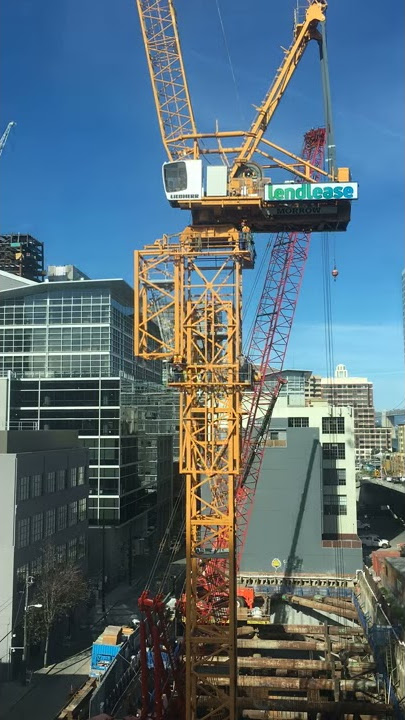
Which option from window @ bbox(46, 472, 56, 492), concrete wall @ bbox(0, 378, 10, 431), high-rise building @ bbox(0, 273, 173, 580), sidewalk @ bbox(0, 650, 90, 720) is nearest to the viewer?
sidewalk @ bbox(0, 650, 90, 720)

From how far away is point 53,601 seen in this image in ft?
104

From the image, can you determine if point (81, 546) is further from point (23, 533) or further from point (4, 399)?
point (4, 399)

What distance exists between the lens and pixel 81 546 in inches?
1606

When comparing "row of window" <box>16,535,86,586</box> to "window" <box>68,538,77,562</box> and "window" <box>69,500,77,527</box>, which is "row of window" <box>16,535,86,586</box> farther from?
"window" <box>69,500,77,527</box>

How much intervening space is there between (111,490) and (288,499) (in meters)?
15.4

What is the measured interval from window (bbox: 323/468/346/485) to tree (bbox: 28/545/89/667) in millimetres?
26795

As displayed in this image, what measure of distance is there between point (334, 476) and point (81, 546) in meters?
24.9

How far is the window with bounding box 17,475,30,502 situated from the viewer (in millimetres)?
31619

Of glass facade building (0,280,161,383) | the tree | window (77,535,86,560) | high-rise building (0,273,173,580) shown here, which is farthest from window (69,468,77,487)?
glass facade building (0,280,161,383)

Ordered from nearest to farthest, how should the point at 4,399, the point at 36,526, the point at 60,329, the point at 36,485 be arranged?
the point at 36,526
the point at 36,485
the point at 4,399
the point at 60,329

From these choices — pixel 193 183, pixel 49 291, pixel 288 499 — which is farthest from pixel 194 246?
pixel 49 291

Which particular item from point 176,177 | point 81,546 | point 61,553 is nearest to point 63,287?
point 81,546

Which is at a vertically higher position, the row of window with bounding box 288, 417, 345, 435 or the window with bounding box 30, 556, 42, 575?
the row of window with bounding box 288, 417, 345, 435

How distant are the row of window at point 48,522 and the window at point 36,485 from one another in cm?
116
